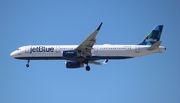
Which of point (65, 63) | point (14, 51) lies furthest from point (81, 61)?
point (14, 51)

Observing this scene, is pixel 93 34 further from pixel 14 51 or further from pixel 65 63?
pixel 14 51

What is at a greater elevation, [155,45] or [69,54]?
[155,45]

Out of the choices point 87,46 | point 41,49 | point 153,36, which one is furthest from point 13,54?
point 153,36

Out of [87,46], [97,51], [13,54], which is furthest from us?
[13,54]

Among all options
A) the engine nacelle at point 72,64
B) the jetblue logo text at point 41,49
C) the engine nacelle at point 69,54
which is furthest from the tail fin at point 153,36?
the jetblue logo text at point 41,49

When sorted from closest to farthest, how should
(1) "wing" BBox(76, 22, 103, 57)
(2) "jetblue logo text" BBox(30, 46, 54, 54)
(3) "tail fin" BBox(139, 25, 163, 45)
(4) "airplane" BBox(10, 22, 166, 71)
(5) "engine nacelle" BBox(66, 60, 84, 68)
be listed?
(1) "wing" BBox(76, 22, 103, 57)
(4) "airplane" BBox(10, 22, 166, 71)
(2) "jetblue logo text" BBox(30, 46, 54, 54)
(5) "engine nacelle" BBox(66, 60, 84, 68)
(3) "tail fin" BBox(139, 25, 163, 45)

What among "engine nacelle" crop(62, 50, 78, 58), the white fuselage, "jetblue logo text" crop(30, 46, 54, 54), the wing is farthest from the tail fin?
"jetblue logo text" crop(30, 46, 54, 54)

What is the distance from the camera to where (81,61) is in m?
63.8

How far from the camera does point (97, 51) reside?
63406mm

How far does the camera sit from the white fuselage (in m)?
63.2

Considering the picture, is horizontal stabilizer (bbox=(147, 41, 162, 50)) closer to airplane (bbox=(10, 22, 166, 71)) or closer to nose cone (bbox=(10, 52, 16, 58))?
airplane (bbox=(10, 22, 166, 71))

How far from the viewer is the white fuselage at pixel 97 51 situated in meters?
63.2

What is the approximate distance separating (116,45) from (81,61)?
264 inches

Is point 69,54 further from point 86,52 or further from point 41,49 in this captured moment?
point 41,49
